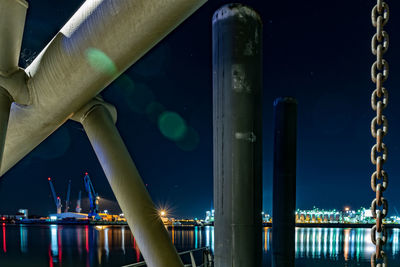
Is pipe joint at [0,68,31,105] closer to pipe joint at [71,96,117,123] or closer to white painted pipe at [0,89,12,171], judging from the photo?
white painted pipe at [0,89,12,171]

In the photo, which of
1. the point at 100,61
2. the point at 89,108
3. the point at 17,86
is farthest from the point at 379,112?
the point at 17,86

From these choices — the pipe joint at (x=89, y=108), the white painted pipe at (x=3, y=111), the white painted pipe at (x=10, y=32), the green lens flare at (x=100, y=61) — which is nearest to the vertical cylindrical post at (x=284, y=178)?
the pipe joint at (x=89, y=108)

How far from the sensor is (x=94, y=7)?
459 cm

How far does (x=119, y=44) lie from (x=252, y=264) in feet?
10.9

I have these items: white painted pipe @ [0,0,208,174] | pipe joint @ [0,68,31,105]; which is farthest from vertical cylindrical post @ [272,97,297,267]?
pipe joint @ [0,68,31,105]

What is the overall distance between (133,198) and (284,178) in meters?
6.48

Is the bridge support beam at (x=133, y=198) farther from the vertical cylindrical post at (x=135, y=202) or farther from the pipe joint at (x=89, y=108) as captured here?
the pipe joint at (x=89, y=108)

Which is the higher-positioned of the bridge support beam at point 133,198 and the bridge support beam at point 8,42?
the bridge support beam at point 8,42

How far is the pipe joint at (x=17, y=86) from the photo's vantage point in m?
5.37

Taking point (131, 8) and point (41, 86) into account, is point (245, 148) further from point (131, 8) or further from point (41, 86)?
point (41, 86)

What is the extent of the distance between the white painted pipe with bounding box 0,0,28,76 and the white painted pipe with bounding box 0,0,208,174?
0.93 ft

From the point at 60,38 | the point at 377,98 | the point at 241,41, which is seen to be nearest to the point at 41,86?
the point at 60,38

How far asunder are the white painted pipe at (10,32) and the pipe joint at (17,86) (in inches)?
4.2

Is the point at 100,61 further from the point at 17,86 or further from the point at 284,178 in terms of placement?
the point at 284,178
